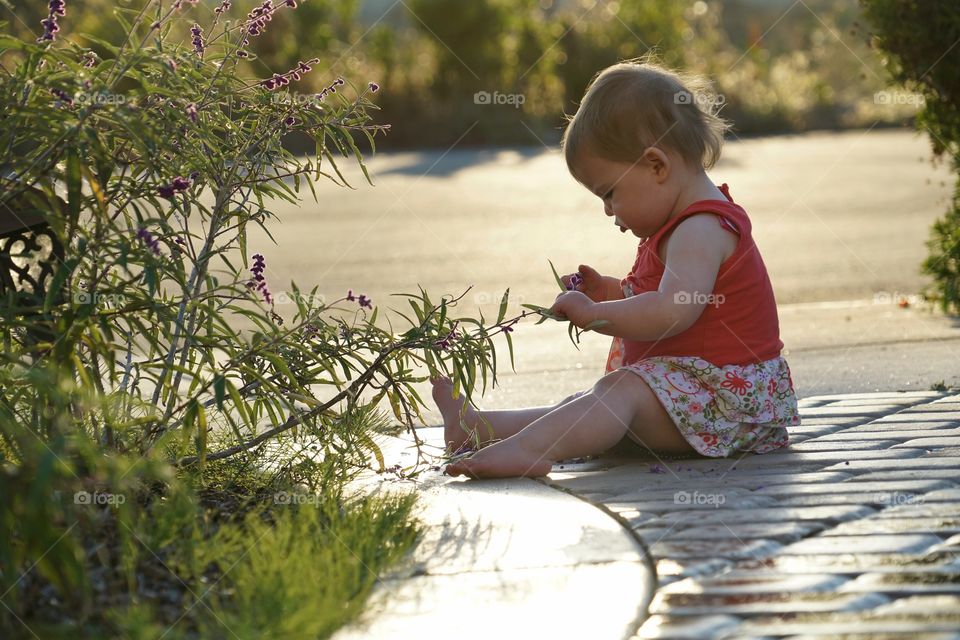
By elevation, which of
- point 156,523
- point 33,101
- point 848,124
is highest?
point 848,124

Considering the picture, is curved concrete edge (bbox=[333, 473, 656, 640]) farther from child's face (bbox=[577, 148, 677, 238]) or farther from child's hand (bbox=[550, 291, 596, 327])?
child's face (bbox=[577, 148, 677, 238])

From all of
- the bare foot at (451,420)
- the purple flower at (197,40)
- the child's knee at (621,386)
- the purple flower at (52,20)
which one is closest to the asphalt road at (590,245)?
the bare foot at (451,420)

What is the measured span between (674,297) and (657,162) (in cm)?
45

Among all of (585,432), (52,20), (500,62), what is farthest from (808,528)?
(500,62)

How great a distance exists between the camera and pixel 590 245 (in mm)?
9984

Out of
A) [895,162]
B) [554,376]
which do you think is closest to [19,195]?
[554,376]

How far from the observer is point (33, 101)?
2824 millimetres

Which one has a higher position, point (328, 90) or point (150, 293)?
point (328, 90)

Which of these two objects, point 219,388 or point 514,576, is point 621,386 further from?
point 219,388

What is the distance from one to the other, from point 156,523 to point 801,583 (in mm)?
1318

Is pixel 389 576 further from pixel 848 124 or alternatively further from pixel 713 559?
pixel 848 124

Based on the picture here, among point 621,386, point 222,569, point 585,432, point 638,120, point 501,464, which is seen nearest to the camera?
point 222,569

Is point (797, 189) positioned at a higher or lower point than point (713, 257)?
higher

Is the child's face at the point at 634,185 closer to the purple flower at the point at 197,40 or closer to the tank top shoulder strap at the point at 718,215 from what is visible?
the tank top shoulder strap at the point at 718,215
